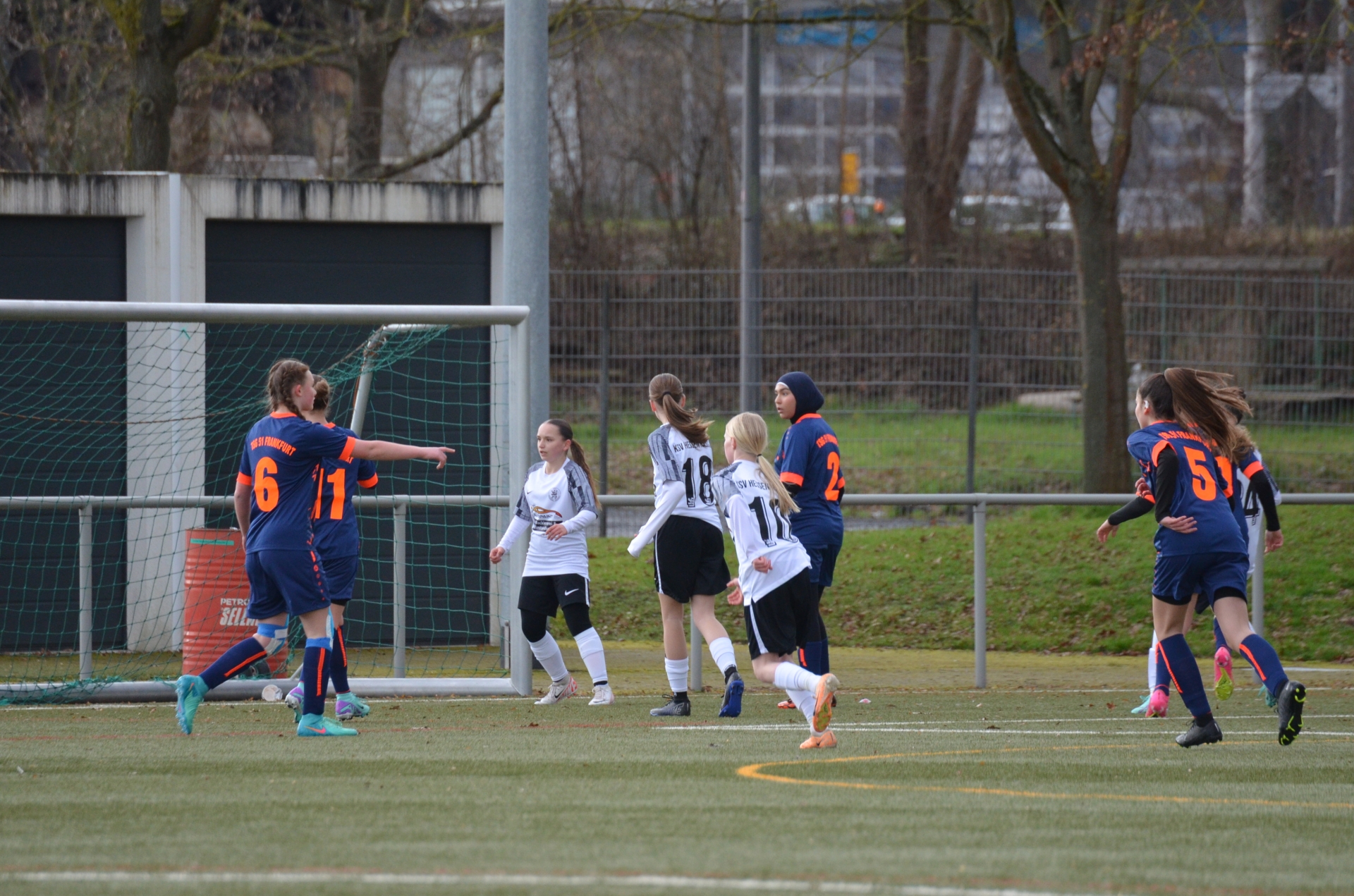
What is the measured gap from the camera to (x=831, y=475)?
28.8 ft

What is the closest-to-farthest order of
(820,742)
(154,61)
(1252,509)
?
(820,742), (1252,509), (154,61)

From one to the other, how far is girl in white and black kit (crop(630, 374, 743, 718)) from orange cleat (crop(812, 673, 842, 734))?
1.72 metres

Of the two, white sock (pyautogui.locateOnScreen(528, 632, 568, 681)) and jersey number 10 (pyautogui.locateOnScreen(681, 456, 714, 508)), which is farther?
white sock (pyautogui.locateOnScreen(528, 632, 568, 681))

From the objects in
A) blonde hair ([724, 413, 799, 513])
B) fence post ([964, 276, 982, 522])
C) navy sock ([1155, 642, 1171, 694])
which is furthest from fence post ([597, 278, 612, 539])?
blonde hair ([724, 413, 799, 513])

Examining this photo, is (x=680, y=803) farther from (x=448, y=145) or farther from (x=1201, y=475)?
(x=448, y=145)

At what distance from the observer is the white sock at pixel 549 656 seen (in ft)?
29.7

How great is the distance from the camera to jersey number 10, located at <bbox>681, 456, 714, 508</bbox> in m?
8.62

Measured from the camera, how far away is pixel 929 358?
16.2 meters

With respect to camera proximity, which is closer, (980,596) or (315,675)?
(315,675)

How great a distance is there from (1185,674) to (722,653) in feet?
8.14

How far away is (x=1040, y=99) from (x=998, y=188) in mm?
16714

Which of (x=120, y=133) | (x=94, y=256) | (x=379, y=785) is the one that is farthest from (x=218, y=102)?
(x=379, y=785)

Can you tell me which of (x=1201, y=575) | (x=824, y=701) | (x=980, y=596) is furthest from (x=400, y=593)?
(x=1201, y=575)

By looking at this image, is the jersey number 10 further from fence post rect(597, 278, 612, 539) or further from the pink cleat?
fence post rect(597, 278, 612, 539)
